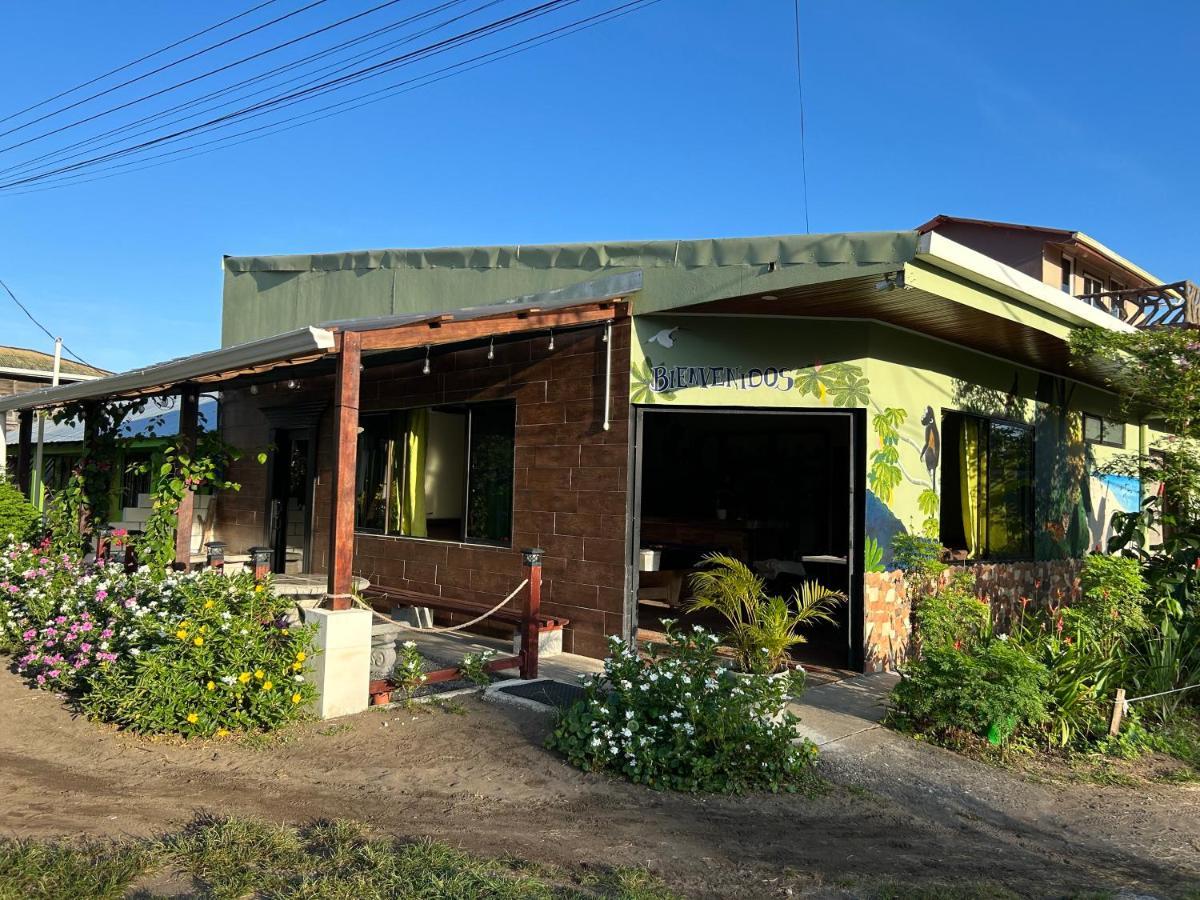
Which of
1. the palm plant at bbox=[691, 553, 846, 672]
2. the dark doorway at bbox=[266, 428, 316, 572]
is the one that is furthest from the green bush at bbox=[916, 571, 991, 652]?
the dark doorway at bbox=[266, 428, 316, 572]

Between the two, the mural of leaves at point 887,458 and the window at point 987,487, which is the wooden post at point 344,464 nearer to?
the mural of leaves at point 887,458

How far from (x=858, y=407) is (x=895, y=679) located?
2.44 m

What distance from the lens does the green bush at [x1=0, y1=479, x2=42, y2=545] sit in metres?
10.5

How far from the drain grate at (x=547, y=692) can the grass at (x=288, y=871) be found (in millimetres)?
2566

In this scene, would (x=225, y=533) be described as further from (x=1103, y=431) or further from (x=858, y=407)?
(x=1103, y=431)

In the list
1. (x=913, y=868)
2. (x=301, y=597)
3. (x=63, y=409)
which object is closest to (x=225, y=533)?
(x=63, y=409)

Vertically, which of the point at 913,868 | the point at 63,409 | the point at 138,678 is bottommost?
the point at 913,868

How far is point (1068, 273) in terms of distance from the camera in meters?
19.0

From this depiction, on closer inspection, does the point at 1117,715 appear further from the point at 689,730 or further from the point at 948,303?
the point at 948,303

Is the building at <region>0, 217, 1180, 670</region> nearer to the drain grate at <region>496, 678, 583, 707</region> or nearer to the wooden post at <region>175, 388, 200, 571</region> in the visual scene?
the wooden post at <region>175, 388, 200, 571</region>

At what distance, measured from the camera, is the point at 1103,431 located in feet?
40.8

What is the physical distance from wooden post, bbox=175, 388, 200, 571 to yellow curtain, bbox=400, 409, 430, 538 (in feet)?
8.19

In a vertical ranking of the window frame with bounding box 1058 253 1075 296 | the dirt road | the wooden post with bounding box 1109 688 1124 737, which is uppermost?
the window frame with bounding box 1058 253 1075 296

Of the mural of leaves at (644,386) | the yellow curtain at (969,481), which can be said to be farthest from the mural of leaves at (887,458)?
the mural of leaves at (644,386)
